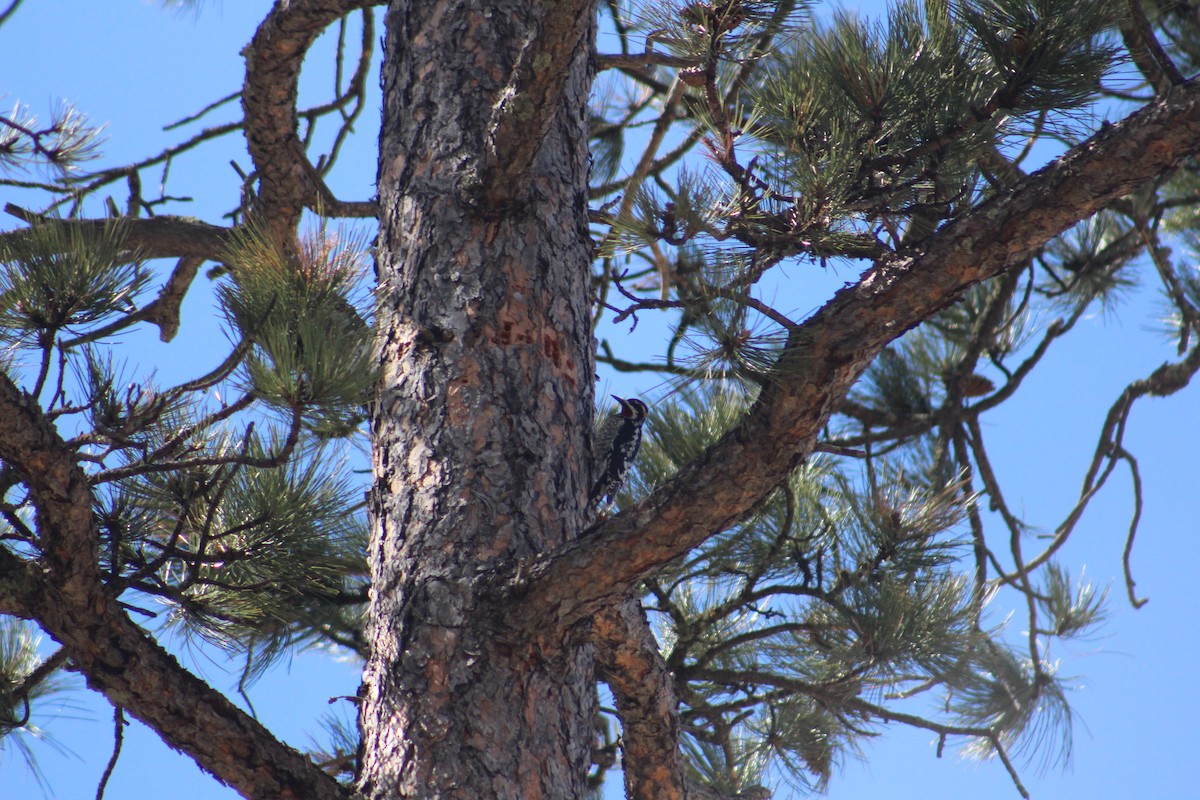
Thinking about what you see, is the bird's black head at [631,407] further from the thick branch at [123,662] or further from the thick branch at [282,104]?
the thick branch at [123,662]

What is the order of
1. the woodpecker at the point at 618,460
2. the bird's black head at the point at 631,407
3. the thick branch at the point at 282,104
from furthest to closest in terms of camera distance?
the bird's black head at the point at 631,407, the woodpecker at the point at 618,460, the thick branch at the point at 282,104

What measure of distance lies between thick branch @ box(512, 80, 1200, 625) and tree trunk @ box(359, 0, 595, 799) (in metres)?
0.17

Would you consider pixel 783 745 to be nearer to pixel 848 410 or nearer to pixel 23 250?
pixel 848 410

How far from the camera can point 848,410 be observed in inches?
139

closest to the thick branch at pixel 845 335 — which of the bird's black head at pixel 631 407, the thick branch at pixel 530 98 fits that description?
the thick branch at pixel 530 98

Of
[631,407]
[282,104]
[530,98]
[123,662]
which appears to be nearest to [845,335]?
[530,98]

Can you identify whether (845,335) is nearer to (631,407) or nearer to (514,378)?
(514,378)

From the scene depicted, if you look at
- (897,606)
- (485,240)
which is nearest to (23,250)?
(485,240)

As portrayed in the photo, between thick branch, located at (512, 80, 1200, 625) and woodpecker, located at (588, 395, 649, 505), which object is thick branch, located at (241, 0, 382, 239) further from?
thick branch, located at (512, 80, 1200, 625)

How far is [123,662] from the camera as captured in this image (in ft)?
4.89

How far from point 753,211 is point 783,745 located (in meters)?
1.65

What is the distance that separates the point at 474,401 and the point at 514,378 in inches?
3.1

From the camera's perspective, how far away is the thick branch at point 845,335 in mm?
1353

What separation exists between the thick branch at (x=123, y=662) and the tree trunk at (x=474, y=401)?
0.16 meters
